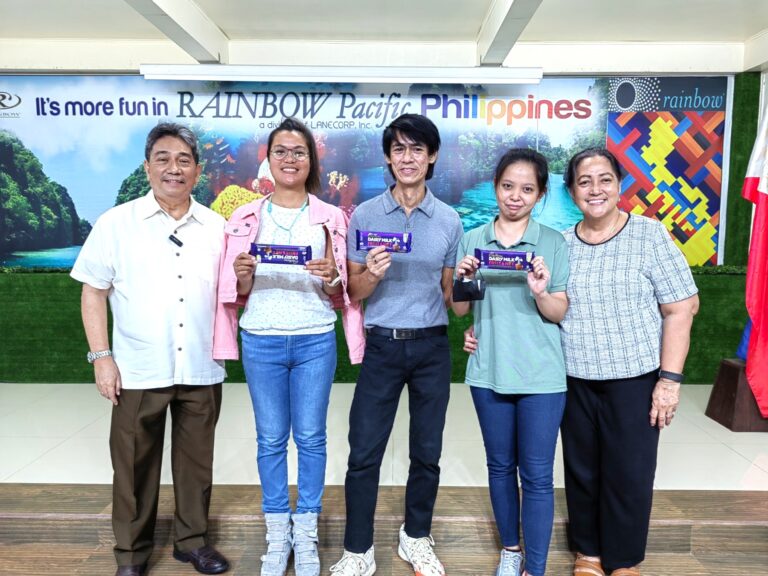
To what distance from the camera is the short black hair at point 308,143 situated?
2.01 meters

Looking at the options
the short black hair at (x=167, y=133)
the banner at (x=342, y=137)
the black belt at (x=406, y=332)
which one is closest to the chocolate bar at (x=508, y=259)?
the black belt at (x=406, y=332)

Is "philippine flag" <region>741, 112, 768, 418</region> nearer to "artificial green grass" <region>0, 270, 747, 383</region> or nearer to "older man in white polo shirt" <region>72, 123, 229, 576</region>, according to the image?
"artificial green grass" <region>0, 270, 747, 383</region>

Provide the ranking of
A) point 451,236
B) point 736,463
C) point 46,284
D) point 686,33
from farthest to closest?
point 686,33, point 46,284, point 736,463, point 451,236

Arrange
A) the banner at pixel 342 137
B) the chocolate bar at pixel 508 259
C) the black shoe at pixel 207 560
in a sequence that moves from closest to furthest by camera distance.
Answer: the chocolate bar at pixel 508 259 → the black shoe at pixel 207 560 → the banner at pixel 342 137

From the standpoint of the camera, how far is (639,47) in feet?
17.7

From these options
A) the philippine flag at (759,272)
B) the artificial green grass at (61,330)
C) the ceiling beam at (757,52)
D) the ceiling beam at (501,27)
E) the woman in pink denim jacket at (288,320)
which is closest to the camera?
the woman in pink denim jacket at (288,320)

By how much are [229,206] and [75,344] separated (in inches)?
71.0

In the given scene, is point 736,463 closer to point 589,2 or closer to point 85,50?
point 589,2

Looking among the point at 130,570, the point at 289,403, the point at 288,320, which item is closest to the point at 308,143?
the point at 288,320

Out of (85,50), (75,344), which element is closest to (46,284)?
(75,344)

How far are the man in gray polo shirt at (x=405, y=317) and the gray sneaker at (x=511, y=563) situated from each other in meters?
0.37

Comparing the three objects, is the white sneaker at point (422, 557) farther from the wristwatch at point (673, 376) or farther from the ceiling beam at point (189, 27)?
the ceiling beam at point (189, 27)

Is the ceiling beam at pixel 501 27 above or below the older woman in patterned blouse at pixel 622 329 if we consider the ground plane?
above

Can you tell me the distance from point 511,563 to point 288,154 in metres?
1.63
